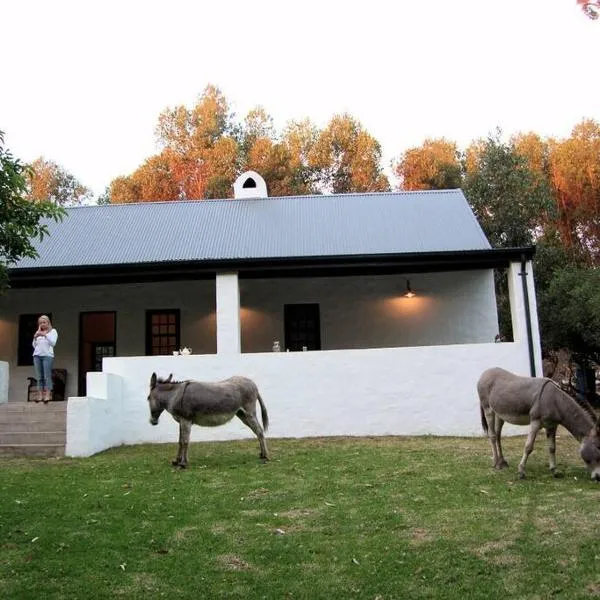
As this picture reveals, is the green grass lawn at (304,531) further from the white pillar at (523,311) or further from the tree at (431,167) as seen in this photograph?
the tree at (431,167)

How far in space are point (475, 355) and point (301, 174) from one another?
23508 millimetres

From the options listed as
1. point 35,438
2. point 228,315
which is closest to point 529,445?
point 228,315

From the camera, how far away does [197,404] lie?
9375 mm

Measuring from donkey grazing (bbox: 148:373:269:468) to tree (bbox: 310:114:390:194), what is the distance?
25541 millimetres

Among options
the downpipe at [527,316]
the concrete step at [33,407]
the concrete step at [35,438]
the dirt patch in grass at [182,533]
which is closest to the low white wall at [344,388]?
the downpipe at [527,316]

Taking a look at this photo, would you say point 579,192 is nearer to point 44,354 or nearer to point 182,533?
point 44,354

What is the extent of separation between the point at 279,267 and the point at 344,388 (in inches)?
111

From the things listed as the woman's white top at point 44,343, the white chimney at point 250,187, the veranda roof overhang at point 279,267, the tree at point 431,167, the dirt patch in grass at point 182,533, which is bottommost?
the dirt patch in grass at point 182,533

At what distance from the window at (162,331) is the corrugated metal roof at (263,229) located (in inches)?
71.9

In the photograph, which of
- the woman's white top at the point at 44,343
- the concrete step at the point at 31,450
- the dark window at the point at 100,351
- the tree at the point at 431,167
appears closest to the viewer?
the concrete step at the point at 31,450

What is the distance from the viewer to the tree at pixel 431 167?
32.2m

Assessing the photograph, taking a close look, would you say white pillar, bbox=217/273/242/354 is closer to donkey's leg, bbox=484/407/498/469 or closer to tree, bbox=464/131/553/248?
donkey's leg, bbox=484/407/498/469

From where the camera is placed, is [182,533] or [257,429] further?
[257,429]

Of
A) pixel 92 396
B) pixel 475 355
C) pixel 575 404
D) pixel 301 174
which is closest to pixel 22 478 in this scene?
pixel 92 396
